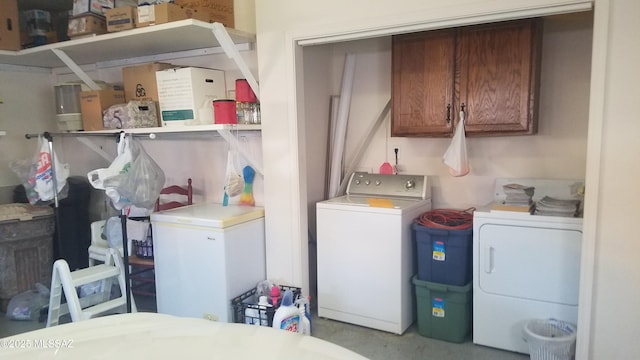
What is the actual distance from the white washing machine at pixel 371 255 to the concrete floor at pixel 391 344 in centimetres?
6

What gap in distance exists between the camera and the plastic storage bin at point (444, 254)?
2.82m

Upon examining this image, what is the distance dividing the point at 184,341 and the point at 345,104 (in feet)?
8.71

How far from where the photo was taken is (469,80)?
2879 millimetres

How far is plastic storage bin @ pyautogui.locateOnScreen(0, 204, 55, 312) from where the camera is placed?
3447mm

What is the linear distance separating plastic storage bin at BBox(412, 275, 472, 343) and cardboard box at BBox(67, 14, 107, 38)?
2.89 meters

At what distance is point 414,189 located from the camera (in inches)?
127

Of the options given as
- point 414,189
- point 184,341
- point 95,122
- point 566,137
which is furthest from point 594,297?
point 95,122

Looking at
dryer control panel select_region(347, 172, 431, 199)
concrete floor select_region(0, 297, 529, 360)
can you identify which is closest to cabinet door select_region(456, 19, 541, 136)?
dryer control panel select_region(347, 172, 431, 199)

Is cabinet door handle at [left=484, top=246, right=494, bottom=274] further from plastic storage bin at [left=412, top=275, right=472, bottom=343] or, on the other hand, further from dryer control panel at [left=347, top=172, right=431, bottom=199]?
dryer control panel at [left=347, top=172, right=431, bottom=199]

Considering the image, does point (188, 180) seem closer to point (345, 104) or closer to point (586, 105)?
point (345, 104)

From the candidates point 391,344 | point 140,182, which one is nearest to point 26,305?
point 140,182

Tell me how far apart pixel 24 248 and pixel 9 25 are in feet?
5.77

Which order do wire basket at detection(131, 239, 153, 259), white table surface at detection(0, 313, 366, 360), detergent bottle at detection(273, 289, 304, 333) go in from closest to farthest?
white table surface at detection(0, 313, 366, 360) → detergent bottle at detection(273, 289, 304, 333) → wire basket at detection(131, 239, 153, 259)

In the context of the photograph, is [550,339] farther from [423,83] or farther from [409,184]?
[423,83]
